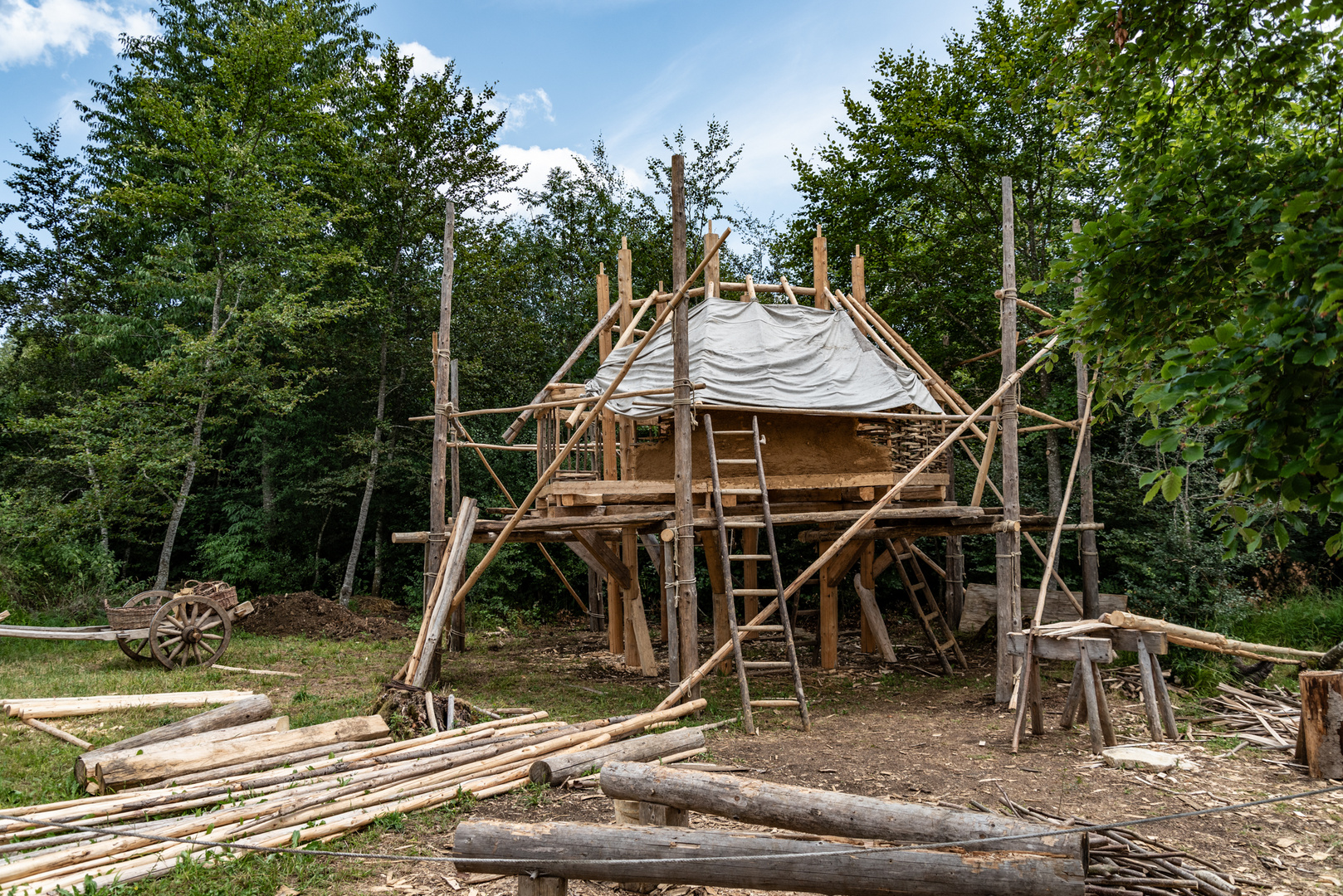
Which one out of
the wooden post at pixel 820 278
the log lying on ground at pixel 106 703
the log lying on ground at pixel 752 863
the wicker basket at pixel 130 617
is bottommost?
the log lying on ground at pixel 106 703

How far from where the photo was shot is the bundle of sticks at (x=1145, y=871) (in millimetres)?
4500

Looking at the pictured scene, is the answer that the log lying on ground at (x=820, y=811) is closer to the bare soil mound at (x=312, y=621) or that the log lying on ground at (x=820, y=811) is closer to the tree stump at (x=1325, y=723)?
the tree stump at (x=1325, y=723)

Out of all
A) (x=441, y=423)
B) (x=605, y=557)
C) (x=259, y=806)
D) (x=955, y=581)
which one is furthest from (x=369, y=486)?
Result: (x=259, y=806)

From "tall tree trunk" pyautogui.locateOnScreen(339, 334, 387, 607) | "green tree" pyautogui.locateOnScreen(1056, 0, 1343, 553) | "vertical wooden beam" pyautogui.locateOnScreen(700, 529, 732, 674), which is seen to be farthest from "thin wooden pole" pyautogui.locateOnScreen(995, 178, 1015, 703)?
"tall tree trunk" pyautogui.locateOnScreen(339, 334, 387, 607)

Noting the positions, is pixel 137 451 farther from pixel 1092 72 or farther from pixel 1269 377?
pixel 1269 377

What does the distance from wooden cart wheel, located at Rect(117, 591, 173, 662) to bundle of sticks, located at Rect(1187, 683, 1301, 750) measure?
12871mm

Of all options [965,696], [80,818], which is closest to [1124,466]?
[965,696]

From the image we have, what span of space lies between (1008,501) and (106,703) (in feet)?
32.8

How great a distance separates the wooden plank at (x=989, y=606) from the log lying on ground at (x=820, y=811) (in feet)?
31.2

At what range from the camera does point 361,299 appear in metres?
18.4

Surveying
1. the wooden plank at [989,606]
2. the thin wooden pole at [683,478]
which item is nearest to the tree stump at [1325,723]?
the thin wooden pole at [683,478]

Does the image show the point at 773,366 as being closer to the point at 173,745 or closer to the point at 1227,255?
the point at 1227,255

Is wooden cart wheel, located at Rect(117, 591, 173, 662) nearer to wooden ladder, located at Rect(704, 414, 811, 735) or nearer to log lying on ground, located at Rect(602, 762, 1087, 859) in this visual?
wooden ladder, located at Rect(704, 414, 811, 735)

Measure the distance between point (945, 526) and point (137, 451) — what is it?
1388cm
